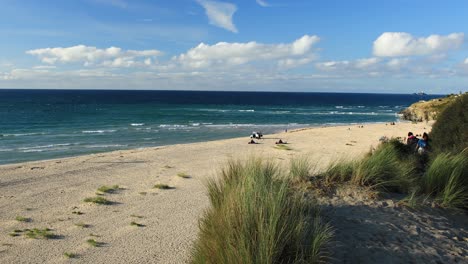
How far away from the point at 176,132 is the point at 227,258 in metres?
36.2

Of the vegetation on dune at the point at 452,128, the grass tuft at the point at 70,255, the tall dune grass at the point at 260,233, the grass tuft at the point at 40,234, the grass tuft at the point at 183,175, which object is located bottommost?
the grass tuft at the point at 183,175

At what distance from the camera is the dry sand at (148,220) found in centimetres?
512

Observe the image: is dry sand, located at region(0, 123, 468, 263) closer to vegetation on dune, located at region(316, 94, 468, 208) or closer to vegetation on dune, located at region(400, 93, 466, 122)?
vegetation on dune, located at region(316, 94, 468, 208)

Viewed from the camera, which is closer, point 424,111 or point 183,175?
point 183,175

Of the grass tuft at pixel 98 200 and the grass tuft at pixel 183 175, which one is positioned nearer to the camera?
the grass tuft at pixel 98 200

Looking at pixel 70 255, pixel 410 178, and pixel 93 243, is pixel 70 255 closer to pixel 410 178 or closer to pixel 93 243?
pixel 93 243

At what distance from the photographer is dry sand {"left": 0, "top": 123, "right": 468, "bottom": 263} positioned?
5.12 m

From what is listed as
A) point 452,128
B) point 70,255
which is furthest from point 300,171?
point 452,128

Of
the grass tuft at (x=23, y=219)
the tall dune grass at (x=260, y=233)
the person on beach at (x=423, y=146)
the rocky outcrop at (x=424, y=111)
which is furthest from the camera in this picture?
the rocky outcrop at (x=424, y=111)

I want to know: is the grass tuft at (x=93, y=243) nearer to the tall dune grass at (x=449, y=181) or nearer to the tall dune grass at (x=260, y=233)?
the tall dune grass at (x=260, y=233)

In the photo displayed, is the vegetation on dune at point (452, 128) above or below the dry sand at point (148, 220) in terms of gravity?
above

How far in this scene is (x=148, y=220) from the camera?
30.1ft

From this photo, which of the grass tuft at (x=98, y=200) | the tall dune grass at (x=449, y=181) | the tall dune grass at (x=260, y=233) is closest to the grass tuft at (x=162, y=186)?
the grass tuft at (x=98, y=200)

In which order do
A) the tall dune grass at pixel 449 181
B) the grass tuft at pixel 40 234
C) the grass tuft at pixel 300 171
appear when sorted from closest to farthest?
the tall dune grass at pixel 449 181
the grass tuft at pixel 300 171
the grass tuft at pixel 40 234
